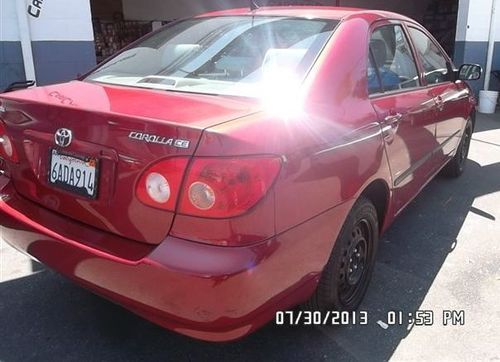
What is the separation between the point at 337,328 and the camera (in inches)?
100

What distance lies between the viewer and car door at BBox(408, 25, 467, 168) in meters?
3.57

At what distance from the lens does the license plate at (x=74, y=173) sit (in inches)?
76.9

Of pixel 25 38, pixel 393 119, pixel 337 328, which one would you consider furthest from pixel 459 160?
pixel 25 38

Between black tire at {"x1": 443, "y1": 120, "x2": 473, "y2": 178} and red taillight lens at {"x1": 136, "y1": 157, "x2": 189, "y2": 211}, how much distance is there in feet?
12.7

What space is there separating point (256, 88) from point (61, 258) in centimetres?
110

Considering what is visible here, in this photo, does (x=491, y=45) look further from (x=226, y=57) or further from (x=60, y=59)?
(x=226, y=57)

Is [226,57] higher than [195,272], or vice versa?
[226,57]

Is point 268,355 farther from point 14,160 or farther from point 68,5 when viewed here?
point 68,5

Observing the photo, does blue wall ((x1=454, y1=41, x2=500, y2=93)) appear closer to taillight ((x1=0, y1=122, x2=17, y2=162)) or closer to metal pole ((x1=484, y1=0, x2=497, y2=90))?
metal pole ((x1=484, y1=0, x2=497, y2=90))

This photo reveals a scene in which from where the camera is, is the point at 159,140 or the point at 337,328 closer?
the point at 159,140

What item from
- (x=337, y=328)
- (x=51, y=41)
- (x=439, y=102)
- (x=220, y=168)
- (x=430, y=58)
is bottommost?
(x=337, y=328)

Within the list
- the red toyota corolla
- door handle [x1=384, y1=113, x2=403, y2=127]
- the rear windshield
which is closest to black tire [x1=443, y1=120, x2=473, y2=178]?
the red toyota corolla

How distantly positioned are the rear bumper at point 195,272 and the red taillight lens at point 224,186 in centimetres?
14

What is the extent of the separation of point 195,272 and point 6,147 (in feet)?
4.22
